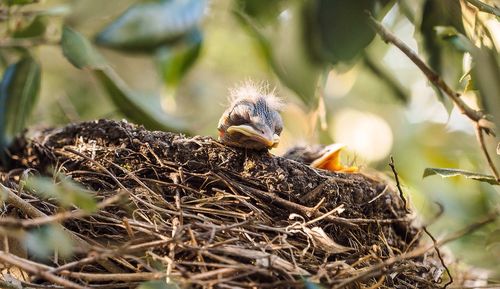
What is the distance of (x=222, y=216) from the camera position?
56.2 inches

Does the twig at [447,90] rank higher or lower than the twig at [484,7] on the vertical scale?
lower

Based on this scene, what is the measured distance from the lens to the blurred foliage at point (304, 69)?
1.02m

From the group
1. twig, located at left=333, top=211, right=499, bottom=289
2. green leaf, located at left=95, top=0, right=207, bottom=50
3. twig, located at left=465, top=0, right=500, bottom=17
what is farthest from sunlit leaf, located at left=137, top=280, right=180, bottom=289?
green leaf, located at left=95, top=0, right=207, bottom=50

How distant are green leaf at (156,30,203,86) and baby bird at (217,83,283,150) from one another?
55cm

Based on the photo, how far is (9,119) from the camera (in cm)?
183

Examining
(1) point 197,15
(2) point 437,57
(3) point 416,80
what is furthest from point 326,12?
(3) point 416,80

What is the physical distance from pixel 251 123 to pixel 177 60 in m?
0.89

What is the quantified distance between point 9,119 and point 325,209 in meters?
0.89

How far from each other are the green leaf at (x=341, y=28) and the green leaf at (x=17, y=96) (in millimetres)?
1153

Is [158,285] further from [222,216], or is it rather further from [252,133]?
[252,133]

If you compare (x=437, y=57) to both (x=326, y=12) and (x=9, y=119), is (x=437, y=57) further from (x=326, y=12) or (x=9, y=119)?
(x=9, y=119)

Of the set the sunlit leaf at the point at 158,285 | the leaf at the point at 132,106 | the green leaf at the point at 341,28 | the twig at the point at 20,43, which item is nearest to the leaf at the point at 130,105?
the leaf at the point at 132,106

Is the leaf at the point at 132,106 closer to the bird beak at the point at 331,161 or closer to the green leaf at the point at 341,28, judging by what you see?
the bird beak at the point at 331,161

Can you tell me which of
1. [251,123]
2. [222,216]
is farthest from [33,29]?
[222,216]
